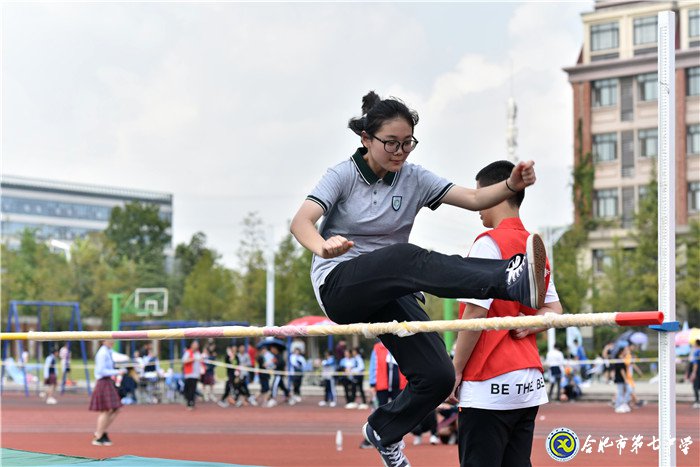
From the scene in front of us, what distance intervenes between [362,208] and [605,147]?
53432 millimetres

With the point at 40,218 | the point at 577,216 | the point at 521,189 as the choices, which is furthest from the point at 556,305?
the point at 40,218

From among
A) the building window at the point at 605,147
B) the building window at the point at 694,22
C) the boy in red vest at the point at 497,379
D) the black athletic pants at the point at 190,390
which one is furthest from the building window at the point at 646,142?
the boy in red vest at the point at 497,379

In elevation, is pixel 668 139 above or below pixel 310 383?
above

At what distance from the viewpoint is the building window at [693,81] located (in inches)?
2074

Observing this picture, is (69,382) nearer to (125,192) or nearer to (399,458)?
(399,458)

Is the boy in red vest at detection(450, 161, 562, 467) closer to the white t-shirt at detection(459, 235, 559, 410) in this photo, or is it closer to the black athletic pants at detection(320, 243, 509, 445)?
the white t-shirt at detection(459, 235, 559, 410)

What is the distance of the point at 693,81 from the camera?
174 ft

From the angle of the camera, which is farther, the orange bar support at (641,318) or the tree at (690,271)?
the tree at (690,271)

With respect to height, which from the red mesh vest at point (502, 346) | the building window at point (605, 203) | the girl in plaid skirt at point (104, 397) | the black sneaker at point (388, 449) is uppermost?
the building window at point (605, 203)

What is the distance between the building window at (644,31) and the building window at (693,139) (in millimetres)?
4900

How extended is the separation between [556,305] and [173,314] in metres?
60.5

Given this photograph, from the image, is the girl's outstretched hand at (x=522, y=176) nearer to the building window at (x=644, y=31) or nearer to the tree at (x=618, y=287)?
the tree at (x=618, y=287)

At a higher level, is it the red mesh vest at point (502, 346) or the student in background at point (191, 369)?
the red mesh vest at point (502, 346)

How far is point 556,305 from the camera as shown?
4.91 meters
